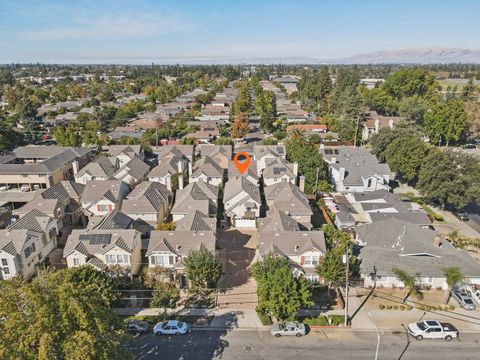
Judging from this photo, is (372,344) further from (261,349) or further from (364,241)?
(364,241)

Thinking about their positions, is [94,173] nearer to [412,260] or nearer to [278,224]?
[278,224]

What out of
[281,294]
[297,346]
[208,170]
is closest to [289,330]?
[297,346]

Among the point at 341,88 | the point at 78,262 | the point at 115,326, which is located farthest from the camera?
the point at 341,88

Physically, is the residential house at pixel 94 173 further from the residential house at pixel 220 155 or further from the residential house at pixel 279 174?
the residential house at pixel 279 174

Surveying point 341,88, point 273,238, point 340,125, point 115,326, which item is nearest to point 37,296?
point 115,326

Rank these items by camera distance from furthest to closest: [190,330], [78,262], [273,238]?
[273,238] < [78,262] < [190,330]

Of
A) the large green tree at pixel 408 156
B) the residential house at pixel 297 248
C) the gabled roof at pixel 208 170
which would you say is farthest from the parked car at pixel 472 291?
the gabled roof at pixel 208 170

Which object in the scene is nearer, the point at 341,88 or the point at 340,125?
the point at 340,125

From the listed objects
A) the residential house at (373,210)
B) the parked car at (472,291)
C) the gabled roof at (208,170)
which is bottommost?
the parked car at (472,291)
